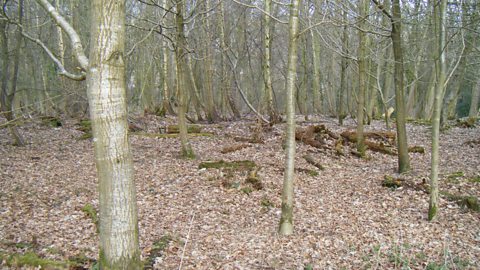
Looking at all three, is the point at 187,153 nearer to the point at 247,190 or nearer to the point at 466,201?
the point at 247,190

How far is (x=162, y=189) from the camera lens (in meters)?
7.53

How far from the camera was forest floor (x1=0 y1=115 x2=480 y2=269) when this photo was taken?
15.6 feet

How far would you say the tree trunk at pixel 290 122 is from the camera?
16.5 feet

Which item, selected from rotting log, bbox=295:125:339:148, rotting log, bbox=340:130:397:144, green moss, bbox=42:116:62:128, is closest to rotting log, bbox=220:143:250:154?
rotting log, bbox=295:125:339:148

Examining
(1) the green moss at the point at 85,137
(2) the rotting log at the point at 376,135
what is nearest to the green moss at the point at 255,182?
(2) the rotting log at the point at 376,135

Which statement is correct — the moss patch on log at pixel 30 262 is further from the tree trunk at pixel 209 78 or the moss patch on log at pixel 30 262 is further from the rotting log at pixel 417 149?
the tree trunk at pixel 209 78

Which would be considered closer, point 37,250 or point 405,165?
point 37,250

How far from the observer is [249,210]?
6.70 metres

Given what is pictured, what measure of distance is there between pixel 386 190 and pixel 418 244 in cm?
240

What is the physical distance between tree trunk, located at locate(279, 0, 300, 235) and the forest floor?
0.29 m

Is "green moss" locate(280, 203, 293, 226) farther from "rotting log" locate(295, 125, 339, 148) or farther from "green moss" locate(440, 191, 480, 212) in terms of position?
"rotting log" locate(295, 125, 339, 148)

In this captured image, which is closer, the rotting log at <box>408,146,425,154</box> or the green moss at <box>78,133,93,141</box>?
the rotting log at <box>408,146,425,154</box>

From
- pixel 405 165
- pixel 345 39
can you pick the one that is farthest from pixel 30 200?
pixel 345 39

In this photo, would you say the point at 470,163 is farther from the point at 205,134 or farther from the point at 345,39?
the point at 205,134
